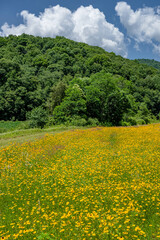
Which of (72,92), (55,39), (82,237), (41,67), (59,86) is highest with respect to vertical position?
(55,39)

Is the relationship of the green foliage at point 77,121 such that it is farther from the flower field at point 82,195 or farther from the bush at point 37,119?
the flower field at point 82,195

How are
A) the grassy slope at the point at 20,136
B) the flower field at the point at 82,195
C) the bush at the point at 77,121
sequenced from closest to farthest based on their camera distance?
Answer: the flower field at the point at 82,195, the grassy slope at the point at 20,136, the bush at the point at 77,121

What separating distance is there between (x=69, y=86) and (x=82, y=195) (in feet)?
145

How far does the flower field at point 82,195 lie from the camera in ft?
18.9

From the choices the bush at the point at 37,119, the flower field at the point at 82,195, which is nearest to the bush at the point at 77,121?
the bush at the point at 37,119

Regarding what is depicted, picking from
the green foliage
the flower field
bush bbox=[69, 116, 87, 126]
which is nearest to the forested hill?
the green foliage

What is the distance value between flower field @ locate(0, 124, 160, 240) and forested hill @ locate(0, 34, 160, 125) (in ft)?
92.2

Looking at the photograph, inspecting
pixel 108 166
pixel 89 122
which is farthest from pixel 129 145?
pixel 89 122

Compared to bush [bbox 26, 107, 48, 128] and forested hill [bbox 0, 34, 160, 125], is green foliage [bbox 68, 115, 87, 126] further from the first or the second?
bush [bbox 26, 107, 48, 128]

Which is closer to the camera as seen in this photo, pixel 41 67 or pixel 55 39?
pixel 41 67

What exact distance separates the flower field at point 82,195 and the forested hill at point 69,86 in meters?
28.1

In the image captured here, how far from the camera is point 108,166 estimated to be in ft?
37.0

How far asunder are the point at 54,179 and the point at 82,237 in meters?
4.60

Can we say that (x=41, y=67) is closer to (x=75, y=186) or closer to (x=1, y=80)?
(x=1, y=80)
